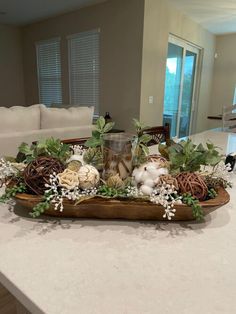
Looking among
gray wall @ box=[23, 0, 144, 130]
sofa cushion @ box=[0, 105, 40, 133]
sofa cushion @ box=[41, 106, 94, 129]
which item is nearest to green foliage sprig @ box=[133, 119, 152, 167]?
sofa cushion @ box=[0, 105, 40, 133]

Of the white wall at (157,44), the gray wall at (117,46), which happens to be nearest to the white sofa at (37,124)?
the gray wall at (117,46)

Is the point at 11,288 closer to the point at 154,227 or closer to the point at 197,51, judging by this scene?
the point at 154,227

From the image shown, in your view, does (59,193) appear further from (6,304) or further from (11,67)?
(11,67)

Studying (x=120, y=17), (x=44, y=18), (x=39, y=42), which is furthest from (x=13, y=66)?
(x=120, y=17)

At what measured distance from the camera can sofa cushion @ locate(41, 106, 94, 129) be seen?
2.73 m

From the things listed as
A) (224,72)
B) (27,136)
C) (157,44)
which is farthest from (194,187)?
(224,72)

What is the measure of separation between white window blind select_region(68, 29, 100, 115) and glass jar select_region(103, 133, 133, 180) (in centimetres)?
378

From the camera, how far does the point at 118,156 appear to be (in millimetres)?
781

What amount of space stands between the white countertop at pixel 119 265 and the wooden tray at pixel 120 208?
2 cm

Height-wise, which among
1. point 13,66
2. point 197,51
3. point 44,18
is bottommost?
point 13,66

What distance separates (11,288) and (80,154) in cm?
50

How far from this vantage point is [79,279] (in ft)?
1.67

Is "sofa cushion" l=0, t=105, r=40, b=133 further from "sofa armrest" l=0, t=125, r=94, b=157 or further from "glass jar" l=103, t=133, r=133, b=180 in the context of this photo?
"glass jar" l=103, t=133, r=133, b=180

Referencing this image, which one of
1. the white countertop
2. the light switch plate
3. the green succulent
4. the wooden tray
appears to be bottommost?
the white countertop
